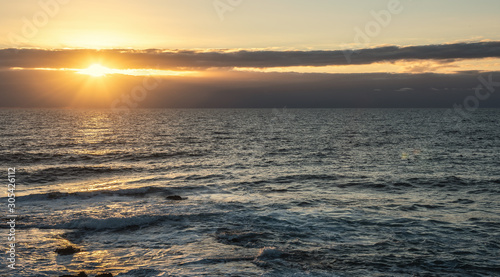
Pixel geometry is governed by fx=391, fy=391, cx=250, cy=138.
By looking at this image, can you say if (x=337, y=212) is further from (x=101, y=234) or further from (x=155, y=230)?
(x=101, y=234)

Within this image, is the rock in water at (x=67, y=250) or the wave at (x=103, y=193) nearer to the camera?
the rock in water at (x=67, y=250)

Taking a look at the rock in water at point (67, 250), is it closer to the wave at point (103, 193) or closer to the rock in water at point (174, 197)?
the rock in water at point (174, 197)

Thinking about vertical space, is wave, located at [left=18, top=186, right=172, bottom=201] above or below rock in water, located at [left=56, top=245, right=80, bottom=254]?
below

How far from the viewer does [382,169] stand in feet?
129

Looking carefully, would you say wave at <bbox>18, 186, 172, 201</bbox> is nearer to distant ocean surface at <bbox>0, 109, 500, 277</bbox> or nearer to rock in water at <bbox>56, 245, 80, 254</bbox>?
distant ocean surface at <bbox>0, 109, 500, 277</bbox>

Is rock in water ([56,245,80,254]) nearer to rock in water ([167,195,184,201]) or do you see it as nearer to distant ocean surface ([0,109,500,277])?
distant ocean surface ([0,109,500,277])

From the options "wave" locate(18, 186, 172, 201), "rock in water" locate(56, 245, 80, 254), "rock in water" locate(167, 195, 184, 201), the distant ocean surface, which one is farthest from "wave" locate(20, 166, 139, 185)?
"rock in water" locate(56, 245, 80, 254)

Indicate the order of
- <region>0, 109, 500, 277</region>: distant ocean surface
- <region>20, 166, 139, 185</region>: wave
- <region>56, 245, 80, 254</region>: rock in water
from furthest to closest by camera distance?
<region>20, 166, 139, 185</region>: wave, <region>56, 245, 80, 254</region>: rock in water, <region>0, 109, 500, 277</region>: distant ocean surface

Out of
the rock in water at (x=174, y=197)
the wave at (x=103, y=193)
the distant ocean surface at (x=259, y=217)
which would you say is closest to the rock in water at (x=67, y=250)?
the distant ocean surface at (x=259, y=217)

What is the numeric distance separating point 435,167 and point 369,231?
80.4 ft

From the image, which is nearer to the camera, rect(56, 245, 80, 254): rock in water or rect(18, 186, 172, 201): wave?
rect(56, 245, 80, 254): rock in water

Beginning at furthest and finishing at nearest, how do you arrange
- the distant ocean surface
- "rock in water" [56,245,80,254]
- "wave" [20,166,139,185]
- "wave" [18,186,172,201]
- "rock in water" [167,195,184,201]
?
"wave" [20,166,139,185] → "wave" [18,186,172,201] → "rock in water" [167,195,184,201] → "rock in water" [56,245,80,254] → the distant ocean surface

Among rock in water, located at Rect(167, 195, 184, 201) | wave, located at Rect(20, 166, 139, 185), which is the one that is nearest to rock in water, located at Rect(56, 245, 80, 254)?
rock in water, located at Rect(167, 195, 184, 201)

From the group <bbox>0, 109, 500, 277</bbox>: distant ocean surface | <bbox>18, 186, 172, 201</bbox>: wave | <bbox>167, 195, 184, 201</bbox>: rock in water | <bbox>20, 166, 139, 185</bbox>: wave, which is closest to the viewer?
<bbox>0, 109, 500, 277</bbox>: distant ocean surface
